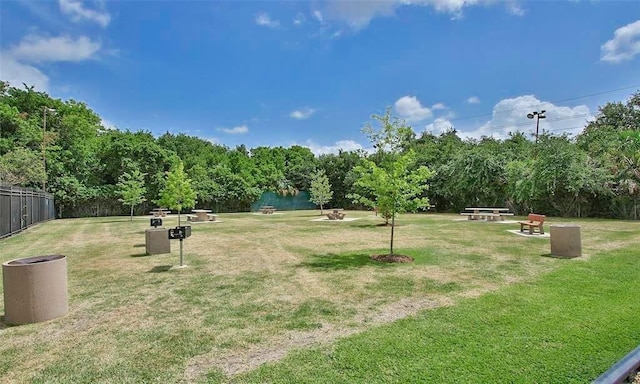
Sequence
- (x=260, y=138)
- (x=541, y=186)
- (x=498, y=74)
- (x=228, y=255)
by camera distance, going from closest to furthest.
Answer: (x=228, y=255)
(x=541, y=186)
(x=498, y=74)
(x=260, y=138)

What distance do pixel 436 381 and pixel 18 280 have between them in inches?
186

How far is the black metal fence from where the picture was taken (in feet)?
40.8

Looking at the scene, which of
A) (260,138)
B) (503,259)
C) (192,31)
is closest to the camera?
(503,259)

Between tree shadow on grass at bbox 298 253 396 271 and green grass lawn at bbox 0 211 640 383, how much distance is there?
2.1 inches

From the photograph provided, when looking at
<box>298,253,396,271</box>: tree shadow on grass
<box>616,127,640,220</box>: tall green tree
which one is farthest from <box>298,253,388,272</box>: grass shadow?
<box>616,127,640,220</box>: tall green tree

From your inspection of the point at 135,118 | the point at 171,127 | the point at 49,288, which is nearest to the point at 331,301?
the point at 49,288

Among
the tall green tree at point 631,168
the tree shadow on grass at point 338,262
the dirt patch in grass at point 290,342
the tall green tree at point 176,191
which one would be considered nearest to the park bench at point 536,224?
the tree shadow on grass at point 338,262

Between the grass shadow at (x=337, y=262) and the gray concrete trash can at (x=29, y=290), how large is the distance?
427 cm

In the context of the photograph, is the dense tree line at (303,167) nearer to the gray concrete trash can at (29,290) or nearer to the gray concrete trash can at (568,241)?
the gray concrete trash can at (568,241)

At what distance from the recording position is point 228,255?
888cm

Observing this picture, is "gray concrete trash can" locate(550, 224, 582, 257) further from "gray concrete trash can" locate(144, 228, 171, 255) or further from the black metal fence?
the black metal fence

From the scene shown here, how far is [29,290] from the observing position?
4.27 metres

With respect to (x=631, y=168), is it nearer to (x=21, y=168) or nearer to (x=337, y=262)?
(x=337, y=262)

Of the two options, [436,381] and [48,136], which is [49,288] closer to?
[436,381]
